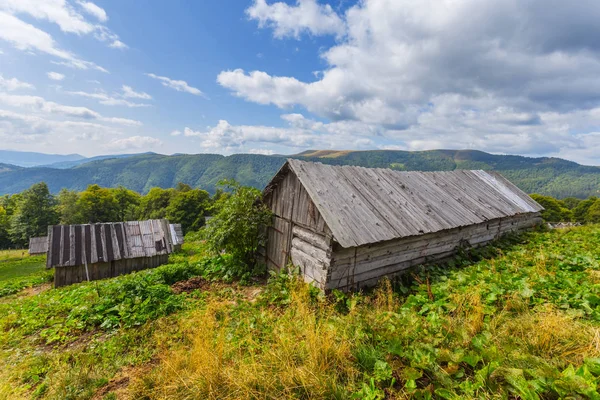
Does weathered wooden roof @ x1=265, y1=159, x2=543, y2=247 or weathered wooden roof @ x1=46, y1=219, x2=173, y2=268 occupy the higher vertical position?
weathered wooden roof @ x1=265, y1=159, x2=543, y2=247

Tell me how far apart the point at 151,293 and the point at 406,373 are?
8.25 meters

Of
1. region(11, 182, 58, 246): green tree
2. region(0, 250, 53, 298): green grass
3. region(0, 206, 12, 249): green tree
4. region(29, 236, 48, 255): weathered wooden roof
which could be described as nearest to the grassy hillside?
region(0, 250, 53, 298): green grass

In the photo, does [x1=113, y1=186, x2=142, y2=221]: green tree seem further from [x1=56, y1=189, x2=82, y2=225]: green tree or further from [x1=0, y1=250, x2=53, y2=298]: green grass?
[x1=0, y1=250, x2=53, y2=298]: green grass

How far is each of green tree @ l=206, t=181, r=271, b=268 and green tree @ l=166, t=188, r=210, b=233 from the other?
53.2 m

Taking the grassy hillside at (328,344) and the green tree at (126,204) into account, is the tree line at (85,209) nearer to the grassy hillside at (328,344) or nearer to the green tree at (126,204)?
the green tree at (126,204)

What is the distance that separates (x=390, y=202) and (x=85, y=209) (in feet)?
240

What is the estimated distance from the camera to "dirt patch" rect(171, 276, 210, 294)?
9539mm

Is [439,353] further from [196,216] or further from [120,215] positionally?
[120,215]

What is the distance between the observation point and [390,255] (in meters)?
8.44

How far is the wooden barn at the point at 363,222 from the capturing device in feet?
25.1

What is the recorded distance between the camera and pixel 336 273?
296 inches

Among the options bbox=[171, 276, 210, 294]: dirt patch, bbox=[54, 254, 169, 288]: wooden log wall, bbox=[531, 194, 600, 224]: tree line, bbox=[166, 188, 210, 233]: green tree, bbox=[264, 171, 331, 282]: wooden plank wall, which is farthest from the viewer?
bbox=[166, 188, 210, 233]: green tree

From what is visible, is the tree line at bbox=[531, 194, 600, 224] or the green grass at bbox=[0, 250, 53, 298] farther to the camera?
the tree line at bbox=[531, 194, 600, 224]

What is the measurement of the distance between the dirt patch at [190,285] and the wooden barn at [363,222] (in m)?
2.77
